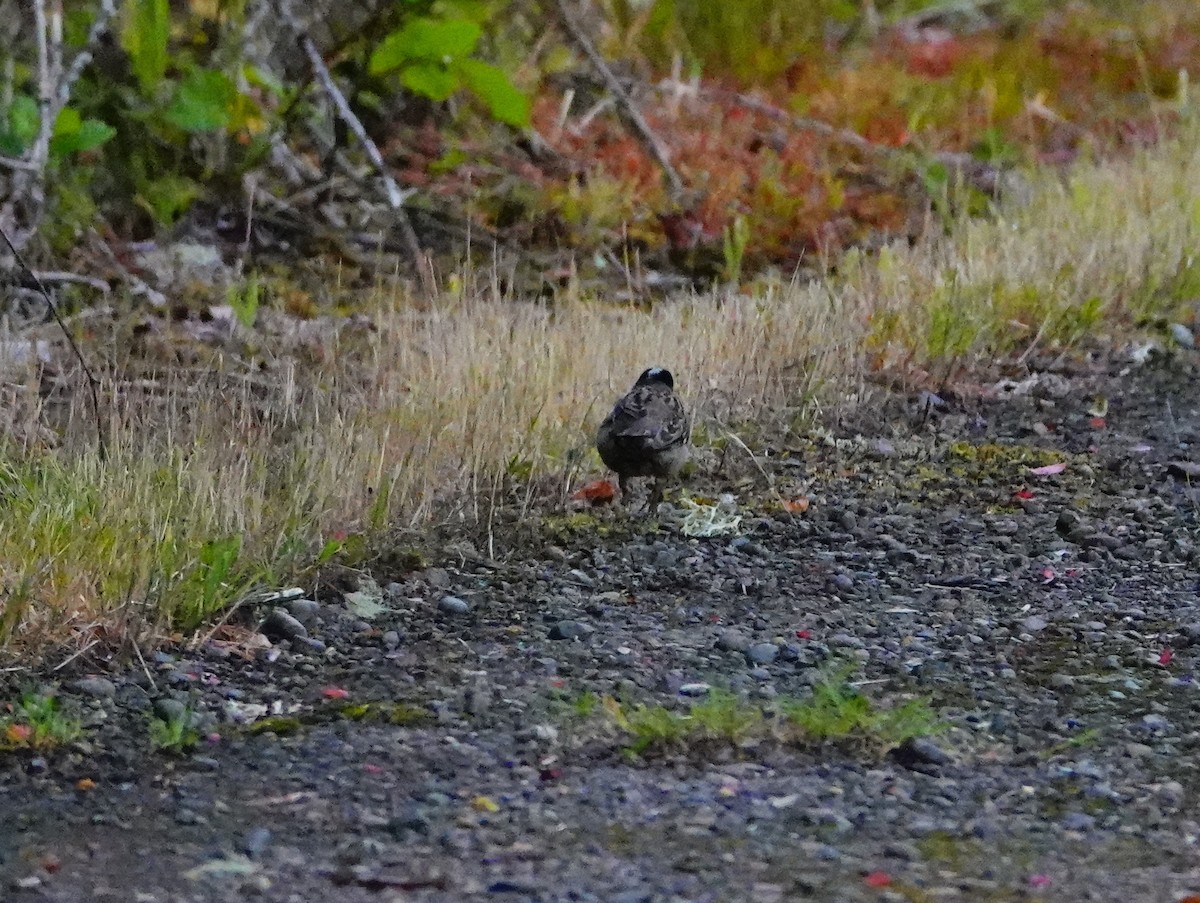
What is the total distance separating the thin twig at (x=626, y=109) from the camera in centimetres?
896

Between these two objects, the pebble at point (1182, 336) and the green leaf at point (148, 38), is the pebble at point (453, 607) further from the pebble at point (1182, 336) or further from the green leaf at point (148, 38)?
the pebble at point (1182, 336)

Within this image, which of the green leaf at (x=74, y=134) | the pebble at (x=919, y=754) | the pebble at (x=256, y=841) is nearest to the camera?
the pebble at (x=256, y=841)

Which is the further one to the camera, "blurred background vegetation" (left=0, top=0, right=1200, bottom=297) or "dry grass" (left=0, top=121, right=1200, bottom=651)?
"blurred background vegetation" (left=0, top=0, right=1200, bottom=297)

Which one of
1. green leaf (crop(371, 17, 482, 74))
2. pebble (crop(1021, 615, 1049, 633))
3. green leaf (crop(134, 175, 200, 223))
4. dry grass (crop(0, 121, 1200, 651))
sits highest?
green leaf (crop(371, 17, 482, 74))

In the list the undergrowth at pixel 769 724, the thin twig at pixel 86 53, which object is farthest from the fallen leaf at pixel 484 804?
the thin twig at pixel 86 53

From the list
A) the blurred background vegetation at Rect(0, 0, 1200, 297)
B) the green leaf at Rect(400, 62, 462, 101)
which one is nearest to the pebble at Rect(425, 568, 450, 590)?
the blurred background vegetation at Rect(0, 0, 1200, 297)

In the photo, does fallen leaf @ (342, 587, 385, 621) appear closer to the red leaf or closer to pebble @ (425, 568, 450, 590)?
pebble @ (425, 568, 450, 590)

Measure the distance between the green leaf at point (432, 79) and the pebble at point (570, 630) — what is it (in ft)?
12.3

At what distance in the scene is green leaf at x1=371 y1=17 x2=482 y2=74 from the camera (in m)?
7.54

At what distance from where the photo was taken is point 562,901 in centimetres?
311

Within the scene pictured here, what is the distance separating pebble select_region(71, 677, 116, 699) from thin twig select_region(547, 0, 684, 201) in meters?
5.48

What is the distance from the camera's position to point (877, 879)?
3.19m

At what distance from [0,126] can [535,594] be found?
3881 mm

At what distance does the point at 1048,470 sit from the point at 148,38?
13.5 ft
